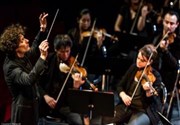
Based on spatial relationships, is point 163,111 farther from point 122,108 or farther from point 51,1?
point 51,1

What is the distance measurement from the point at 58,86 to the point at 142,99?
2.98ft

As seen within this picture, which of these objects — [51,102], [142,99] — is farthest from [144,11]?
[51,102]

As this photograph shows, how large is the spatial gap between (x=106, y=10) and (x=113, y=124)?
3.17 m

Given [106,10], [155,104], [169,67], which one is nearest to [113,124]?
[155,104]

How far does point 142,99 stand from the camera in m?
4.15

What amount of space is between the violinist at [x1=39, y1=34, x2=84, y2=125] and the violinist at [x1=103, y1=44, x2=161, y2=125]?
0.43 metres

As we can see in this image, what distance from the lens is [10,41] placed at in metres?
3.44

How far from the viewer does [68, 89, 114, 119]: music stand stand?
3.69 meters

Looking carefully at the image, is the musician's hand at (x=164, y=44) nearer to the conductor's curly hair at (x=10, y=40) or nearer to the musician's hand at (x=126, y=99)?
the musician's hand at (x=126, y=99)

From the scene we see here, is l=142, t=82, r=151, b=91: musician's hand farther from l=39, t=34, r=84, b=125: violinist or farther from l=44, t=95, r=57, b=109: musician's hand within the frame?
l=44, t=95, r=57, b=109: musician's hand

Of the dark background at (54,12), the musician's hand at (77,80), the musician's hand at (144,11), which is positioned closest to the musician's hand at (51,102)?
the musician's hand at (77,80)

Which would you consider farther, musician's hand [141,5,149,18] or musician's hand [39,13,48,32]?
musician's hand [141,5,149,18]

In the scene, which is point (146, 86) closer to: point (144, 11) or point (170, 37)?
point (170, 37)

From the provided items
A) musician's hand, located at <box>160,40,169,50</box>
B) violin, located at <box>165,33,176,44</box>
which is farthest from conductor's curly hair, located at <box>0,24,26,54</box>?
violin, located at <box>165,33,176,44</box>
